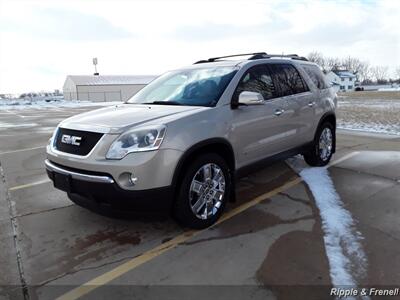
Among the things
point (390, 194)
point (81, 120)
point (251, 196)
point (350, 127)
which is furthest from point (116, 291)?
point (350, 127)

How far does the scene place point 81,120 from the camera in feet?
13.3

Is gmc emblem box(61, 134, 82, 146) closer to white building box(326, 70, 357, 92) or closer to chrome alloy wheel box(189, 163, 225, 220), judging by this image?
chrome alloy wheel box(189, 163, 225, 220)

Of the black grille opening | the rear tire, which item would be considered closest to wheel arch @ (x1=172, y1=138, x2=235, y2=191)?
the black grille opening

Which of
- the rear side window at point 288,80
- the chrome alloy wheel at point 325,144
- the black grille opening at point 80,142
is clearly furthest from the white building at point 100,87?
the black grille opening at point 80,142

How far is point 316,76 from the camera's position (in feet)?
20.9

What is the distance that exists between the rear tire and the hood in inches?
120

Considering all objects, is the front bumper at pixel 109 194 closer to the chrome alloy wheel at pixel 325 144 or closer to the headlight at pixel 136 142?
the headlight at pixel 136 142

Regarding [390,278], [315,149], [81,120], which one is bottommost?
[390,278]

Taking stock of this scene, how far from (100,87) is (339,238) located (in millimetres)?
60073

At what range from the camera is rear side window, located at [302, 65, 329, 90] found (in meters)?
6.19

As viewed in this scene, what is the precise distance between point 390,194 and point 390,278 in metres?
2.30

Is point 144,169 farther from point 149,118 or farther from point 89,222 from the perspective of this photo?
point 89,222

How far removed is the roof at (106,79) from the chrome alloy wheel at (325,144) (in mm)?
57825

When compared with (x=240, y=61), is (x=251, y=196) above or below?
below
